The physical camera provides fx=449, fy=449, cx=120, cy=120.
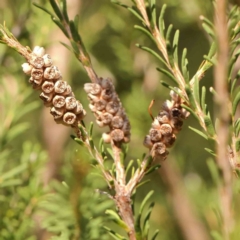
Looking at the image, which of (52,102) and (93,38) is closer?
(52,102)

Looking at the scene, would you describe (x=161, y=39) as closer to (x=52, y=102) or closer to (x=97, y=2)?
(x=52, y=102)

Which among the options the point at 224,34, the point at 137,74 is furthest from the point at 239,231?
the point at 137,74

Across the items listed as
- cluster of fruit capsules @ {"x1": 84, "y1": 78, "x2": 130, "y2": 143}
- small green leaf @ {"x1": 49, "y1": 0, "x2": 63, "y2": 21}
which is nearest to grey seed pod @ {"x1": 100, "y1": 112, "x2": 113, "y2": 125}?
cluster of fruit capsules @ {"x1": 84, "y1": 78, "x2": 130, "y2": 143}

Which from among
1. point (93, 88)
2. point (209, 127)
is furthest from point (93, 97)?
point (209, 127)

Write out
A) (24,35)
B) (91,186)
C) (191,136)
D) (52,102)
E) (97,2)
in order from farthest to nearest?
1. (97,2)
2. (191,136)
3. (24,35)
4. (91,186)
5. (52,102)

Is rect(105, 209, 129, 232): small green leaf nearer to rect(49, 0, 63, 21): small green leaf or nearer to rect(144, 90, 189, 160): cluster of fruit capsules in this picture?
rect(144, 90, 189, 160): cluster of fruit capsules

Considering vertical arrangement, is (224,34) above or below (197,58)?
below
